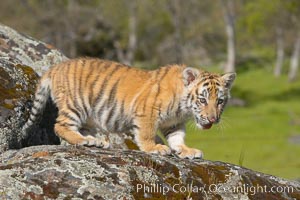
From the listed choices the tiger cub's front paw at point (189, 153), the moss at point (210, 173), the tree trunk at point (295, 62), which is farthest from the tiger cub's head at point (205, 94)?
the tree trunk at point (295, 62)

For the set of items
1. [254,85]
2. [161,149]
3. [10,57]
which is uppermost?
[254,85]

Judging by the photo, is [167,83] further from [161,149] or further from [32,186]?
[32,186]

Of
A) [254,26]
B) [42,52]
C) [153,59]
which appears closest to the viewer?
[42,52]


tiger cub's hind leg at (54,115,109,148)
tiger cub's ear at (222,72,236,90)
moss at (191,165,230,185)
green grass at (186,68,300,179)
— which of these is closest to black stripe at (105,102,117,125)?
tiger cub's hind leg at (54,115,109,148)

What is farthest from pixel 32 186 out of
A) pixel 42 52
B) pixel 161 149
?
pixel 42 52

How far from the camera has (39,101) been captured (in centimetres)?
934

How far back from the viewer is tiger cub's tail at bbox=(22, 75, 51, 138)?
9.03 meters

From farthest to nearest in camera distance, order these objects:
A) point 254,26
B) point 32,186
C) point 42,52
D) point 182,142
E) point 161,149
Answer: point 254,26, point 42,52, point 182,142, point 161,149, point 32,186

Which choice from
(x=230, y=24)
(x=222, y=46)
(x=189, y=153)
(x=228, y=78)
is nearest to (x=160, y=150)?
(x=189, y=153)

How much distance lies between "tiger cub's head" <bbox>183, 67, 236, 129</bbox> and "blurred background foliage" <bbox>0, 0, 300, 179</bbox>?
1166 centimetres

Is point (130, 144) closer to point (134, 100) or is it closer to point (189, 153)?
point (134, 100)

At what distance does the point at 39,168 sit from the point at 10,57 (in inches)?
155

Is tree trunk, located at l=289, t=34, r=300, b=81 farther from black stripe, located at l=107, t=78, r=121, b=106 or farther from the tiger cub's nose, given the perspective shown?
the tiger cub's nose

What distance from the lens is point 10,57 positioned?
403 inches
